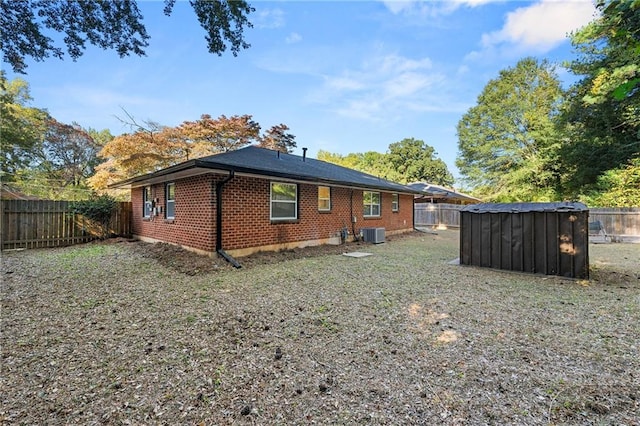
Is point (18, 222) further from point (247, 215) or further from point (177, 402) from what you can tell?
point (177, 402)

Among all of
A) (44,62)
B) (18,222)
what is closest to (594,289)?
(44,62)

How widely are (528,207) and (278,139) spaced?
71.8ft

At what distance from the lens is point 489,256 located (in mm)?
6973

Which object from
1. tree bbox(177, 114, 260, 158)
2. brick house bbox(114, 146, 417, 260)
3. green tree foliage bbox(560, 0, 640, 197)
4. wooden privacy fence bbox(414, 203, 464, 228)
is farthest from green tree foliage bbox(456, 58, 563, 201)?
tree bbox(177, 114, 260, 158)

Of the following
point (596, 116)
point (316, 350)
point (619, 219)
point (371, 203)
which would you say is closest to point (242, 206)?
point (316, 350)

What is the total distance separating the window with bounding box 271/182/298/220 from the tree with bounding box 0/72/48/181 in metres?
17.7

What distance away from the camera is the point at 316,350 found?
3.00 meters

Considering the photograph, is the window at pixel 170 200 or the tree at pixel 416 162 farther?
the tree at pixel 416 162

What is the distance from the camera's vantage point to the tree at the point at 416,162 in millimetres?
39156

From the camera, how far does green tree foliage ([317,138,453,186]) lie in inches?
1539

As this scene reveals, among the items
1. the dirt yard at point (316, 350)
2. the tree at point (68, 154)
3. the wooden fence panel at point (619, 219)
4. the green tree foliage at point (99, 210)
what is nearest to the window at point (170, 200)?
the green tree foliage at point (99, 210)

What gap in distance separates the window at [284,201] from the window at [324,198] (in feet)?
4.01

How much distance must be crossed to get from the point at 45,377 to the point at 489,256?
7841mm

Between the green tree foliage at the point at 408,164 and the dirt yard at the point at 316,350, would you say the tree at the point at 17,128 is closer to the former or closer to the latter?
the dirt yard at the point at 316,350
